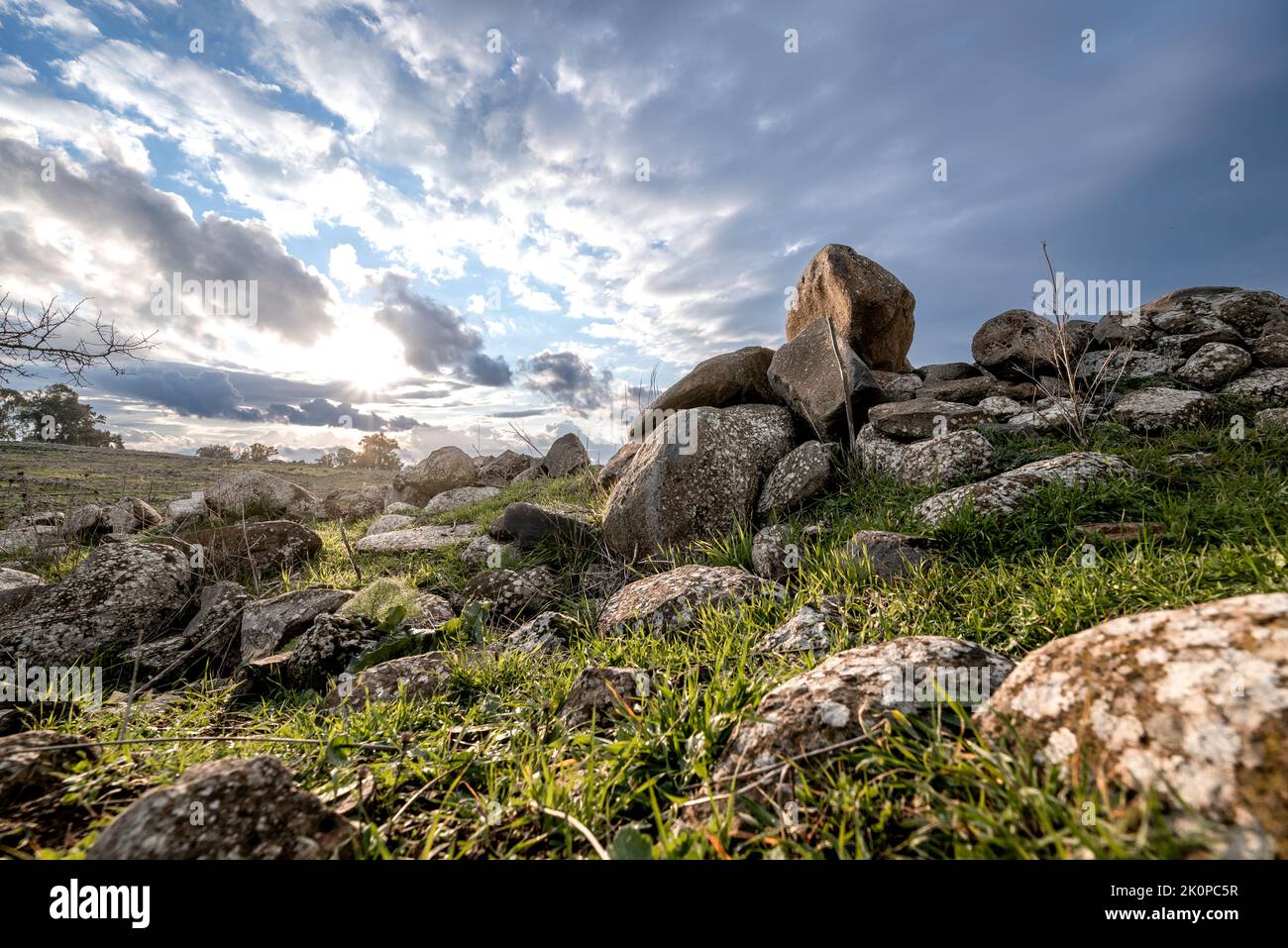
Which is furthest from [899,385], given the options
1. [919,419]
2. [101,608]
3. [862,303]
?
[101,608]

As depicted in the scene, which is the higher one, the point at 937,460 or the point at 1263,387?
the point at 1263,387

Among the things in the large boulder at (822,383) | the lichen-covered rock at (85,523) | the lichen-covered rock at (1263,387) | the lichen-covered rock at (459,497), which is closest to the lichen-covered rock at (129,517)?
the lichen-covered rock at (85,523)

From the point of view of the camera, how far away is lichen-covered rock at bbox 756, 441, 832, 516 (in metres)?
5.56

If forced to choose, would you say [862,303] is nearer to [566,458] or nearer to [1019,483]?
[1019,483]

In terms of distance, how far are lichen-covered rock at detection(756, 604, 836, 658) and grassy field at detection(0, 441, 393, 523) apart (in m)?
14.5

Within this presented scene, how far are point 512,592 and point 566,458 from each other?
903 cm

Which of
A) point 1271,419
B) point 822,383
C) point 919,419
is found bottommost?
point 1271,419

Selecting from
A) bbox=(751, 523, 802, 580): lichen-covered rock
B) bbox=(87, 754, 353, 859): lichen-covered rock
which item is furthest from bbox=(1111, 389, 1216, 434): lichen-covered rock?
bbox=(87, 754, 353, 859): lichen-covered rock

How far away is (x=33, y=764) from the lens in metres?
2.07

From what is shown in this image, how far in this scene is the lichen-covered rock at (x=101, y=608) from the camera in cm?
475

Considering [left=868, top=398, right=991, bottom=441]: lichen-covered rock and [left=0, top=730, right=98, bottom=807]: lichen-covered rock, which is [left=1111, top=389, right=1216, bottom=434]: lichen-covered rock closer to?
[left=868, top=398, right=991, bottom=441]: lichen-covered rock

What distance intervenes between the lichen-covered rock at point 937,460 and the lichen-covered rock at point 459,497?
31.9 feet
